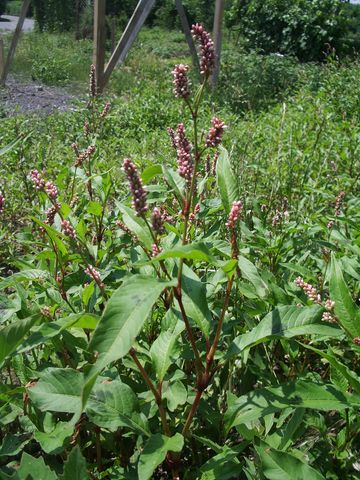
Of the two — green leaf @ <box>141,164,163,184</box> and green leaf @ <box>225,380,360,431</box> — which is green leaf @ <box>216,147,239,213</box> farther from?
green leaf @ <box>225,380,360,431</box>

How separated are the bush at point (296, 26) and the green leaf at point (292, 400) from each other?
637 inches

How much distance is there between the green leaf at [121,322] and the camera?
105 centimetres

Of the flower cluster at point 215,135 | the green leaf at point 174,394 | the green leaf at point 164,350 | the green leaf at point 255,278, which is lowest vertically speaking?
the green leaf at point 174,394

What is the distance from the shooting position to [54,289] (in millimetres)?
2053

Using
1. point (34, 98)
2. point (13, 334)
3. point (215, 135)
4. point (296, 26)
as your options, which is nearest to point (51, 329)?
point (13, 334)

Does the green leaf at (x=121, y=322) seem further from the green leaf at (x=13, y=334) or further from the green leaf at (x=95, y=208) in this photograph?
the green leaf at (x=95, y=208)

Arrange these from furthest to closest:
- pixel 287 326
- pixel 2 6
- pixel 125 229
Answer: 1. pixel 2 6
2. pixel 125 229
3. pixel 287 326

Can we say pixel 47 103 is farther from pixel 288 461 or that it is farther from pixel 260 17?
pixel 260 17

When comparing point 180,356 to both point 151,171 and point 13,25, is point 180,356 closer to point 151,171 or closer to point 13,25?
point 151,171

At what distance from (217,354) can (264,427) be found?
281mm

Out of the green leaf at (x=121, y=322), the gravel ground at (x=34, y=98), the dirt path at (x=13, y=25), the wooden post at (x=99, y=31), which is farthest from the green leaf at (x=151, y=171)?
the dirt path at (x=13, y=25)

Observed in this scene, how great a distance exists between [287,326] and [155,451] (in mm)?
482

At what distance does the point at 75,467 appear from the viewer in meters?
1.37

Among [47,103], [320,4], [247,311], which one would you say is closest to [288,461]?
[247,311]
